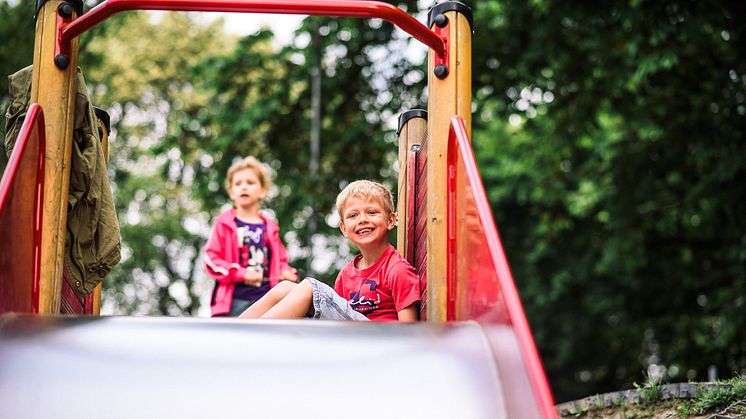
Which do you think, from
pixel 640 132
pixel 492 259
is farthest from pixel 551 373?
pixel 492 259

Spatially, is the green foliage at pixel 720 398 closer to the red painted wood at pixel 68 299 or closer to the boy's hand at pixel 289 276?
the boy's hand at pixel 289 276

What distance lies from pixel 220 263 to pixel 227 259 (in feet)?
0.34

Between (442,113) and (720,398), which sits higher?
(442,113)

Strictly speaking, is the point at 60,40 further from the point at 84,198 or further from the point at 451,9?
the point at 451,9

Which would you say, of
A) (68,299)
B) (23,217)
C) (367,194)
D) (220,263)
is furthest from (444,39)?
(220,263)

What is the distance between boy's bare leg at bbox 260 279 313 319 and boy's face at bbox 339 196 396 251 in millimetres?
486

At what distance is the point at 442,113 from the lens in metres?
3.26

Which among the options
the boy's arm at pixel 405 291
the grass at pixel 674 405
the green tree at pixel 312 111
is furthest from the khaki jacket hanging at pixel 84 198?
the green tree at pixel 312 111

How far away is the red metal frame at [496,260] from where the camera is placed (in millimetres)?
1961

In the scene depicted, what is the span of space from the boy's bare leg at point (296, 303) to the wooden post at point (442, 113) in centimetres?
46

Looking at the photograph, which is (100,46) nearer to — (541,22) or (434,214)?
(541,22)

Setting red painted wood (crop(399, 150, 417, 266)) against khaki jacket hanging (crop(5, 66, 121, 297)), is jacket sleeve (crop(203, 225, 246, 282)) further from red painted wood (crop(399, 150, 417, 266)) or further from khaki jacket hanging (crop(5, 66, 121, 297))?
khaki jacket hanging (crop(5, 66, 121, 297))

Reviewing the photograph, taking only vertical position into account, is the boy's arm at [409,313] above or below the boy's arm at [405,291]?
below

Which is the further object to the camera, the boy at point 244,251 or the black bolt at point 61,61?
the boy at point 244,251
